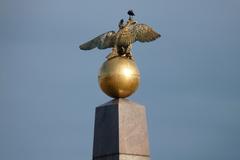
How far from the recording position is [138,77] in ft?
70.0

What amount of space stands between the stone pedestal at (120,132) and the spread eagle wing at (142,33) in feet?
5.38

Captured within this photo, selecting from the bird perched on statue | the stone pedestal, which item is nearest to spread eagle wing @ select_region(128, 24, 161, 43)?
the bird perched on statue

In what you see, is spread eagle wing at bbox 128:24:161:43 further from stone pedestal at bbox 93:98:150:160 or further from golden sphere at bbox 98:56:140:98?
stone pedestal at bbox 93:98:150:160

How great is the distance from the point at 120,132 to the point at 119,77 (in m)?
1.32

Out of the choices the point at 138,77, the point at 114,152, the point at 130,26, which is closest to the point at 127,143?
the point at 114,152

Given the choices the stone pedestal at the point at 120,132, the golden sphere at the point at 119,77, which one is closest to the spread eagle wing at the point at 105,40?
the golden sphere at the point at 119,77

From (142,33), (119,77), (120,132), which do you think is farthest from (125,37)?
(120,132)

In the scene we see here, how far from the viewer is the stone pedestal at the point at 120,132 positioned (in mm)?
20781

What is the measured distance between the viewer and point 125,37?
21656 mm

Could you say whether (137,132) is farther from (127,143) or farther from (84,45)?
(84,45)

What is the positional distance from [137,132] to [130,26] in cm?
267

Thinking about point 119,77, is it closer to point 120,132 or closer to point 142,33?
point 120,132

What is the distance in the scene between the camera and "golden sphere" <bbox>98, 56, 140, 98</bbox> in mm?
21078

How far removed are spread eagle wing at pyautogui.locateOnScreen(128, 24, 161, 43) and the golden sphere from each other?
78 centimetres
